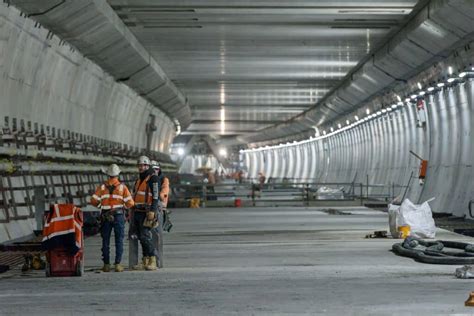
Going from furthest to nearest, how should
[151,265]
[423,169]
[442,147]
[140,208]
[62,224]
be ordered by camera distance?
[423,169] → [442,147] → [140,208] → [151,265] → [62,224]

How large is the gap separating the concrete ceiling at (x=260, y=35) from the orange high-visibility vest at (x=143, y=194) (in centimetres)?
932

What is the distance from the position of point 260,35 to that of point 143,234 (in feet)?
50.6

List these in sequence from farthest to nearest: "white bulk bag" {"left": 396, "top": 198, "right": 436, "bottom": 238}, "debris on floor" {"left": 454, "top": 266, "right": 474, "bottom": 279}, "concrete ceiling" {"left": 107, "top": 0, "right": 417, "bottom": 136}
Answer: "concrete ceiling" {"left": 107, "top": 0, "right": 417, "bottom": 136}, "white bulk bag" {"left": 396, "top": 198, "right": 436, "bottom": 238}, "debris on floor" {"left": 454, "top": 266, "right": 474, "bottom": 279}

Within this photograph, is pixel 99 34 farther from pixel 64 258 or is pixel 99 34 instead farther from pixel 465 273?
pixel 465 273

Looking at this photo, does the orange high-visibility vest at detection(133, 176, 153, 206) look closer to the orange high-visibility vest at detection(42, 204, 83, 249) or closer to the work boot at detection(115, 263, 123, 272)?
the work boot at detection(115, 263, 123, 272)

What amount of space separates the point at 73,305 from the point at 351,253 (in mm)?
8056

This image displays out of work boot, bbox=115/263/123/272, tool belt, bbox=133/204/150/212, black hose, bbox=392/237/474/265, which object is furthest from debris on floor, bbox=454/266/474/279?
work boot, bbox=115/263/123/272

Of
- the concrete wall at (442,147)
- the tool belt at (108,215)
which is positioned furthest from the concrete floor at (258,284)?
the concrete wall at (442,147)

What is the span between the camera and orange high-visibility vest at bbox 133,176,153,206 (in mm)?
16719

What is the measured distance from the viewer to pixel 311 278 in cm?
1485

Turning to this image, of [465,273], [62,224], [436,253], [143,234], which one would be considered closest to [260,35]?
[436,253]

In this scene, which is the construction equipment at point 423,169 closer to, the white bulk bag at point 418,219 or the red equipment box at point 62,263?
the white bulk bag at point 418,219

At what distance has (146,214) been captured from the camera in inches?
661

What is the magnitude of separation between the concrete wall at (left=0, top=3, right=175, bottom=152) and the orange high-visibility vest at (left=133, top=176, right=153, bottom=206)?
6411mm
